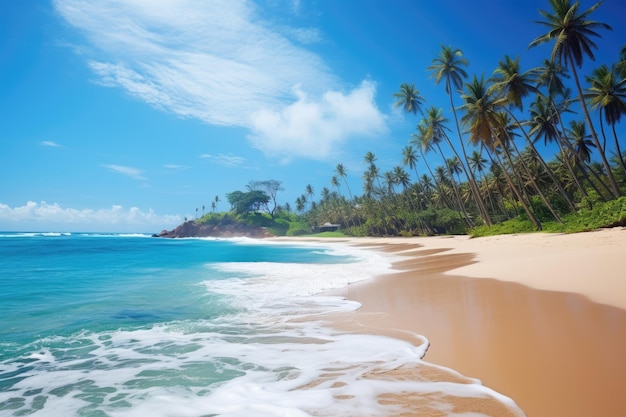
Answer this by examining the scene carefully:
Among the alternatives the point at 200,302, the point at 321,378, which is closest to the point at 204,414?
the point at 321,378

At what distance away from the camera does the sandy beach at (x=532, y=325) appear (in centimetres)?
309

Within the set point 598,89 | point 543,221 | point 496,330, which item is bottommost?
point 496,330

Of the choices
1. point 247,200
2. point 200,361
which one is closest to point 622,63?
point 200,361

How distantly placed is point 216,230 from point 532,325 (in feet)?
372

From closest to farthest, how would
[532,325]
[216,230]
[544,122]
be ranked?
[532,325], [544,122], [216,230]

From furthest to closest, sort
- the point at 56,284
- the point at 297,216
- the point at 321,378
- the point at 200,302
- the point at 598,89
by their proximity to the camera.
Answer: the point at 297,216
the point at 598,89
the point at 56,284
the point at 200,302
the point at 321,378

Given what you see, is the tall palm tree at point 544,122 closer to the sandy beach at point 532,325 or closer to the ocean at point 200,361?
the sandy beach at point 532,325

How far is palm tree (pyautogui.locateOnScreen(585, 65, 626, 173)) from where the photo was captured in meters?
25.9

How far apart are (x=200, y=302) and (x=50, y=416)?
234 inches

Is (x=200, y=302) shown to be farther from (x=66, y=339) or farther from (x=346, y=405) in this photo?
(x=346, y=405)

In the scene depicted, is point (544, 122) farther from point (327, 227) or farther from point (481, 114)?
point (327, 227)

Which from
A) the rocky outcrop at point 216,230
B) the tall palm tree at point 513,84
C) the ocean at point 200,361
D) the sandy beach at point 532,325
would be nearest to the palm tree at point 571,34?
the tall palm tree at point 513,84

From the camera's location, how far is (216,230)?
112m

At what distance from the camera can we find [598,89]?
26.7m
